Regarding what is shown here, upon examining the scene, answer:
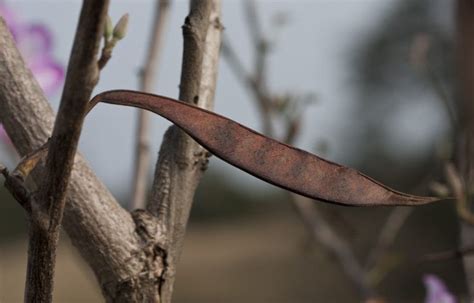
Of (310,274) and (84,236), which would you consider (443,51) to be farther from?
(84,236)

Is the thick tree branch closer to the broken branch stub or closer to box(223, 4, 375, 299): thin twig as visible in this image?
the broken branch stub

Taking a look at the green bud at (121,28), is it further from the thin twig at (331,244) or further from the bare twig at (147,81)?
the thin twig at (331,244)

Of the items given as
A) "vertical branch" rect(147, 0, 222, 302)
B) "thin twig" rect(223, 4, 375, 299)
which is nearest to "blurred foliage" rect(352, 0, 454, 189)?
"thin twig" rect(223, 4, 375, 299)

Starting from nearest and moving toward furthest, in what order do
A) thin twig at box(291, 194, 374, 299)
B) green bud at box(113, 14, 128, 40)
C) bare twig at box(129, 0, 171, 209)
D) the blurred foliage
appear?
green bud at box(113, 14, 128, 40), bare twig at box(129, 0, 171, 209), thin twig at box(291, 194, 374, 299), the blurred foliage

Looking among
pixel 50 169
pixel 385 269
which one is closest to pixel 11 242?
pixel 385 269

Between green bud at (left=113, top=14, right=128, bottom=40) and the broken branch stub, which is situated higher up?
green bud at (left=113, top=14, right=128, bottom=40)

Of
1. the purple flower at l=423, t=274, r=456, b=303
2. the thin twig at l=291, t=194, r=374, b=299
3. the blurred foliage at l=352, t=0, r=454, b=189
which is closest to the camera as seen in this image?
the purple flower at l=423, t=274, r=456, b=303

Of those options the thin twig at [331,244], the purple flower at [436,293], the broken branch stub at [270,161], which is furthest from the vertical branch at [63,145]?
the thin twig at [331,244]
